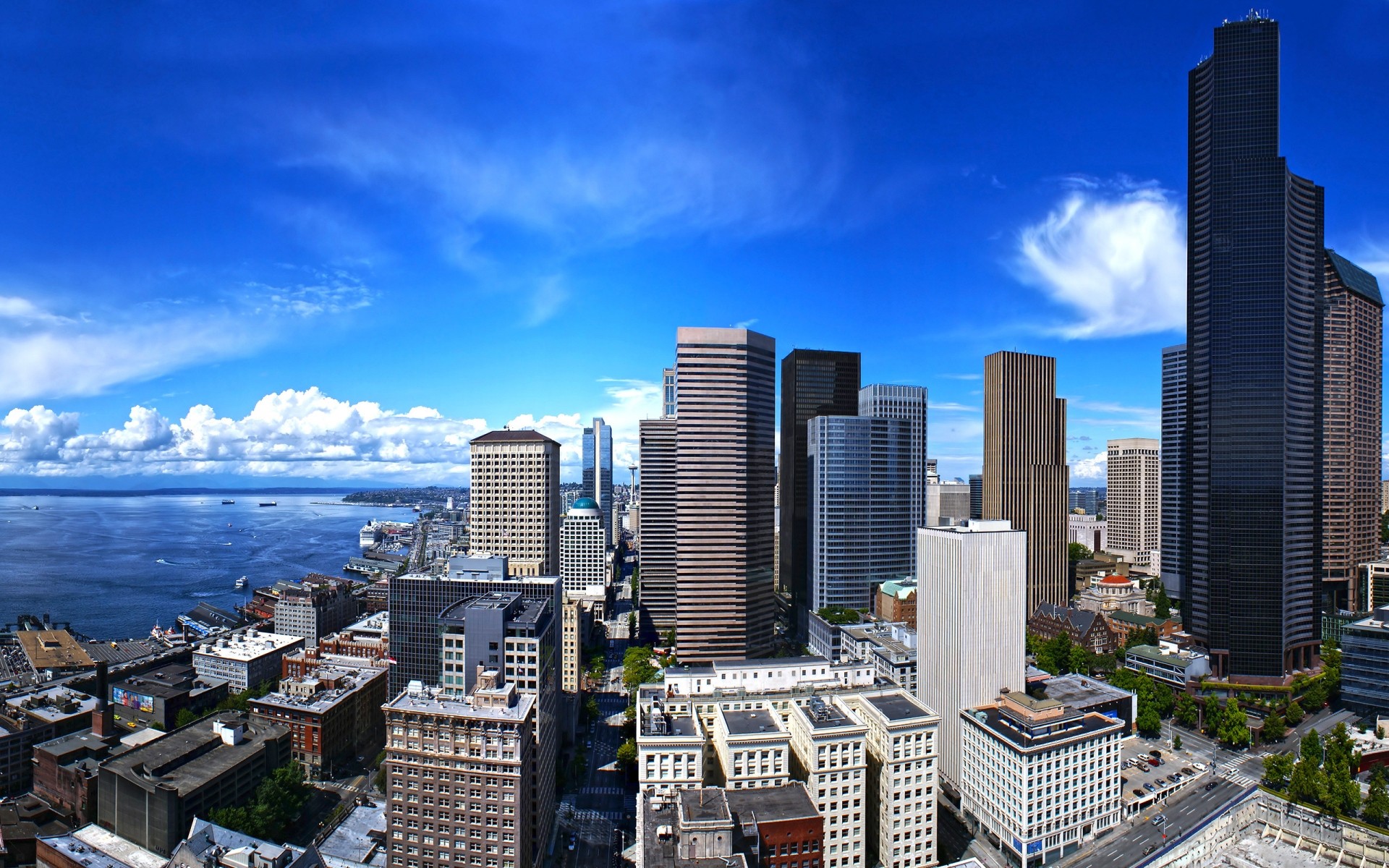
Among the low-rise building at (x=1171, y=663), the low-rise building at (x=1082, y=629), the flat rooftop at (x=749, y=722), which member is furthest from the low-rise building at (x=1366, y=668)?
the flat rooftop at (x=749, y=722)

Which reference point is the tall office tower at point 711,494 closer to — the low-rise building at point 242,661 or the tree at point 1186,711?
the tree at point 1186,711

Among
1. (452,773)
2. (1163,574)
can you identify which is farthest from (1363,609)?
(452,773)

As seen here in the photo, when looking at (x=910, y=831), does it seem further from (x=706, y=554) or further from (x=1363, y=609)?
(x=1363, y=609)

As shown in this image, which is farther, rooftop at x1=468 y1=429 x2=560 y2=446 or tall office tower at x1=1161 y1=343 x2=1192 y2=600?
tall office tower at x1=1161 y1=343 x2=1192 y2=600

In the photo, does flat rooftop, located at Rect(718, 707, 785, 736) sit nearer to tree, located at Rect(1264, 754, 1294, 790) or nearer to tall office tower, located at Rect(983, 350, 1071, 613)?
tree, located at Rect(1264, 754, 1294, 790)

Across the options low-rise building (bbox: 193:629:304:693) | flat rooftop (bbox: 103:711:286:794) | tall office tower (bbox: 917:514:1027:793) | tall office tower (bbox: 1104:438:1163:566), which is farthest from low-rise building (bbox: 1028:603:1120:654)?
low-rise building (bbox: 193:629:304:693)
